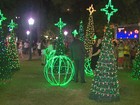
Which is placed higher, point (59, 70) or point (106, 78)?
point (59, 70)

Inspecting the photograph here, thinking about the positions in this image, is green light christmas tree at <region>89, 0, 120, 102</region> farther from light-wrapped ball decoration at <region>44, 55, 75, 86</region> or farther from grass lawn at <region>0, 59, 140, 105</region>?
light-wrapped ball decoration at <region>44, 55, 75, 86</region>

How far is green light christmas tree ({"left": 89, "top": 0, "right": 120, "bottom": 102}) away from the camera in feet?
35.1

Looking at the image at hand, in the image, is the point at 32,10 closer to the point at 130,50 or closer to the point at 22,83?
the point at 130,50

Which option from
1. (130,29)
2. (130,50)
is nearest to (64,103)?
(130,50)

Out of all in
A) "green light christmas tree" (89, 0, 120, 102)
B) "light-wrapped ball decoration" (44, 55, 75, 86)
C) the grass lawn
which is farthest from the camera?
"light-wrapped ball decoration" (44, 55, 75, 86)

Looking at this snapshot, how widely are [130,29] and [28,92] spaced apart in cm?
1718

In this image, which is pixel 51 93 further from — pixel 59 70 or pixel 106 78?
pixel 106 78

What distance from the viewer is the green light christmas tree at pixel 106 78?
1069 centimetres

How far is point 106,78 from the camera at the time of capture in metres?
10.8

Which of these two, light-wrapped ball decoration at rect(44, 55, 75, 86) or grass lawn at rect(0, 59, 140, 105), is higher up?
light-wrapped ball decoration at rect(44, 55, 75, 86)

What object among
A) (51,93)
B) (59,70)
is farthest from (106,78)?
(59,70)

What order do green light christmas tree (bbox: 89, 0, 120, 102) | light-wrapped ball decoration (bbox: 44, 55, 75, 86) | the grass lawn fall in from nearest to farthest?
the grass lawn → green light christmas tree (bbox: 89, 0, 120, 102) → light-wrapped ball decoration (bbox: 44, 55, 75, 86)

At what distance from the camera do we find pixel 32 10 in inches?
2243

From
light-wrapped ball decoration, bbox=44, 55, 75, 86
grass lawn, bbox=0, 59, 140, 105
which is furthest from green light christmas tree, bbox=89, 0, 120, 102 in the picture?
light-wrapped ball decoration, bbox=44, 55, 75, 86
